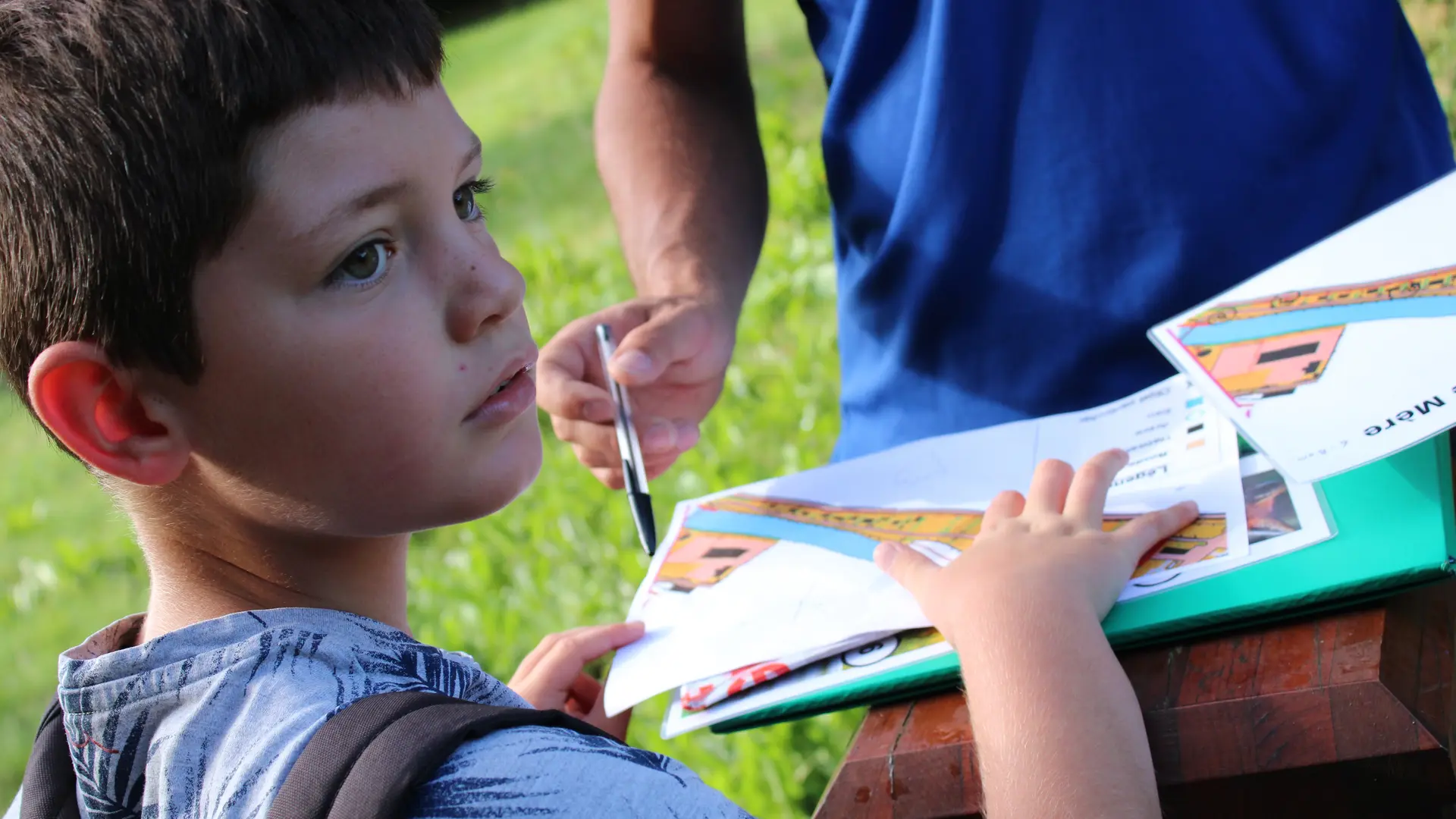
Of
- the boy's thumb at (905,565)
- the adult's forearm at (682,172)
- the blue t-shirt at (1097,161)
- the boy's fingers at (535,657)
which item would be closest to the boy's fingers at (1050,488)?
the boy's thumb at (905,565)

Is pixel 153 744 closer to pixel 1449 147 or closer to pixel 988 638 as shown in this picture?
pixel 988 638

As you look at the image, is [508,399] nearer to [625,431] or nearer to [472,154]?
[472,154]

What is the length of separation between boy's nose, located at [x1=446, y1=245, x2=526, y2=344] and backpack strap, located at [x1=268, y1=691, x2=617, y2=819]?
0.30 metres

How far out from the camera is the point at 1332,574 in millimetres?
947

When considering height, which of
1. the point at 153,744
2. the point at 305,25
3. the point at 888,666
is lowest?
the point at 888,666

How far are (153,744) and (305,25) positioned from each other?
1.78 ft

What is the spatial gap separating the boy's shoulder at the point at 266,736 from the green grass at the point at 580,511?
36cm

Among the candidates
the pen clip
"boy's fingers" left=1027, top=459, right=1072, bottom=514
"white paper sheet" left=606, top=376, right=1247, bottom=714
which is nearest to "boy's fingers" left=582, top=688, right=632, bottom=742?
"white paper sheet" left=606, top=376, right=1247, bottom=714

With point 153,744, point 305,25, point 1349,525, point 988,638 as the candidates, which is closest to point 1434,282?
point 1349,525

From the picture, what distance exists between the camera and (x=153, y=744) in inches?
35.8

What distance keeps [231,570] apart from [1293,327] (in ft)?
3.00

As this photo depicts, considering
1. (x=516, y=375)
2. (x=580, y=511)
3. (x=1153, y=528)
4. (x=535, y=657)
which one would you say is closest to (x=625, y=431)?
(x=535, y=657)

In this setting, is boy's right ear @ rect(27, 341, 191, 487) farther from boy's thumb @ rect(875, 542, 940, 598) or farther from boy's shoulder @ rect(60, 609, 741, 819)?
boy's thumb @ rect(875, 542, 940, 598)

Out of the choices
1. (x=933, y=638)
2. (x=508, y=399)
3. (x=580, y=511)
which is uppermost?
(x=508, y=399)
